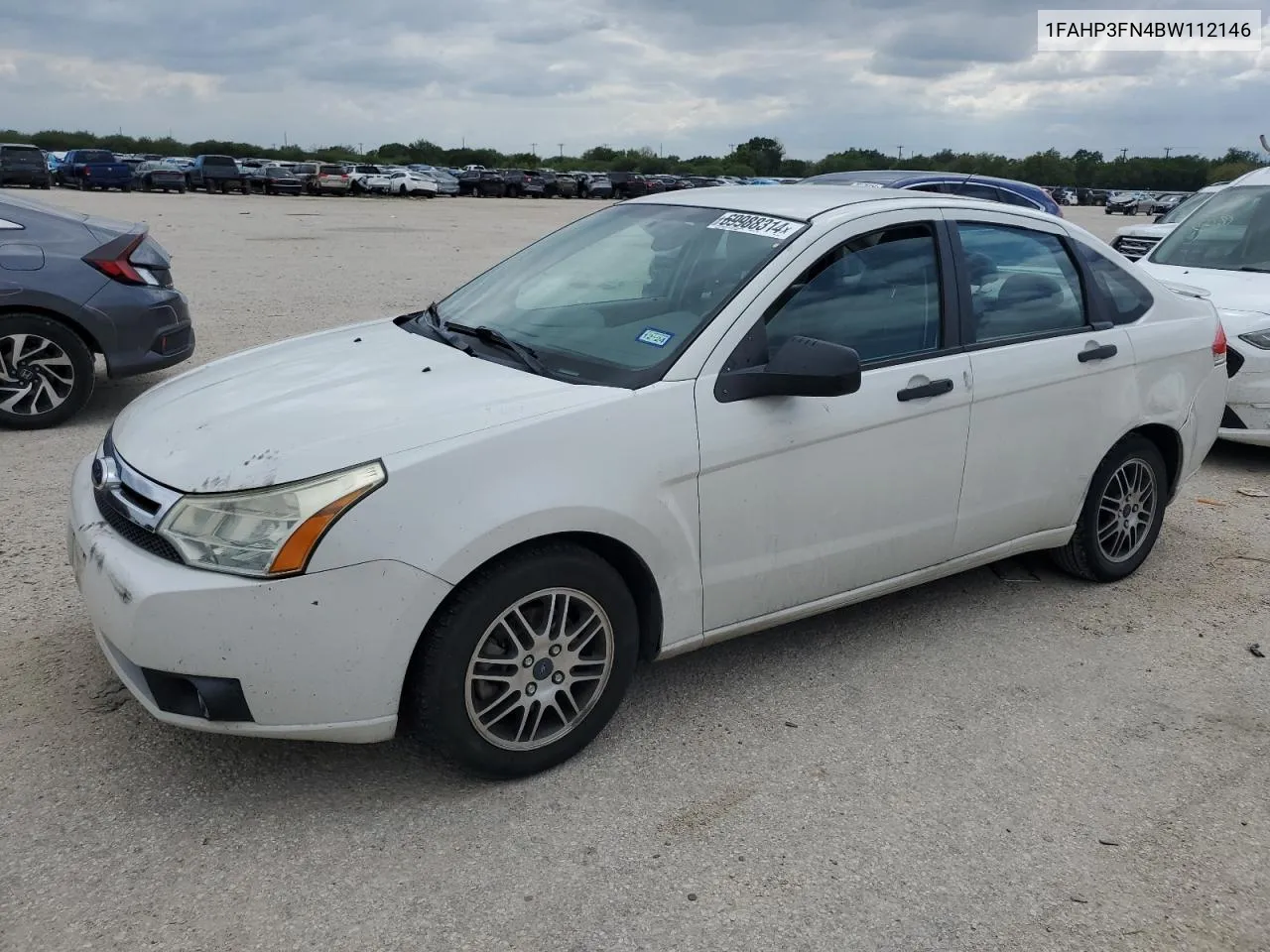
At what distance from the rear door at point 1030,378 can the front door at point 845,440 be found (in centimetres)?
12

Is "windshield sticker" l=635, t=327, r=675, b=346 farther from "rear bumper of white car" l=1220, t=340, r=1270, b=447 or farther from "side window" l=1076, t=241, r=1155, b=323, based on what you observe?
"rear bumper of white car" l=1220, t=340, r=1270, b=447

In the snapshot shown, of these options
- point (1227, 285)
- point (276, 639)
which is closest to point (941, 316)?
point (276, 639)

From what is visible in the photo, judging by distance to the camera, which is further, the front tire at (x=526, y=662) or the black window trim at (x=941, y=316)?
the black window trim at (x=941, y=316)

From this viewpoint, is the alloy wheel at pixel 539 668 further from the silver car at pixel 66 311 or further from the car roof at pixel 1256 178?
the car roof at pixel 1256 178

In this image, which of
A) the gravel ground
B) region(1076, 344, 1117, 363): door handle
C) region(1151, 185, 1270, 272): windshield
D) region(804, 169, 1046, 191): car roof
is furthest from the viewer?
region(804, 169, 1046, 191): car roof

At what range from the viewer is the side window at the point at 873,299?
3.63m

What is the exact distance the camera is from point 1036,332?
428cm

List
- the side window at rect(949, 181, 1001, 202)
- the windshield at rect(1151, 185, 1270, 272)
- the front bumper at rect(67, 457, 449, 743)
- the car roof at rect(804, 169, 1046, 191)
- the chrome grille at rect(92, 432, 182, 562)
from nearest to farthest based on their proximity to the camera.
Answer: the front bumper at rect(67, 457, 449, 743) < the chrome grille at rect(92, 432, 182, 562) < the windshield at rect(1151, 185, 1270, 272) < the car roof at rect(804, 169, 1046, 191) < the side window at rect(949, 181, 1001, 202)

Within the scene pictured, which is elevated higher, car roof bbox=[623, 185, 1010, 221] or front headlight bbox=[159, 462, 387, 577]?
car roof bbox=[623, 185, 1010, 221]

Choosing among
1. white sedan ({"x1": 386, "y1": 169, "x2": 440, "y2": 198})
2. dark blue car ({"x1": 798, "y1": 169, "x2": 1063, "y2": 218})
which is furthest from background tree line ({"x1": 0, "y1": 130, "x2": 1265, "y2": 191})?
dark blue car ({"x1": 798, "y1": 169, "x2": 1063, "y2": 218})

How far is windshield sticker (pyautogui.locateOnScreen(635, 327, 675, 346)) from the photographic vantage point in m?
3.47

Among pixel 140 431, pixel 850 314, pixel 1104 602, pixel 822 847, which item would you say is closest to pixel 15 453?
pixel 140 431

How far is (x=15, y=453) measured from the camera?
6.36 m

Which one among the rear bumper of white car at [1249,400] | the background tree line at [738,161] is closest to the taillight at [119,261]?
the rear bumper of white car at [1249,400]
